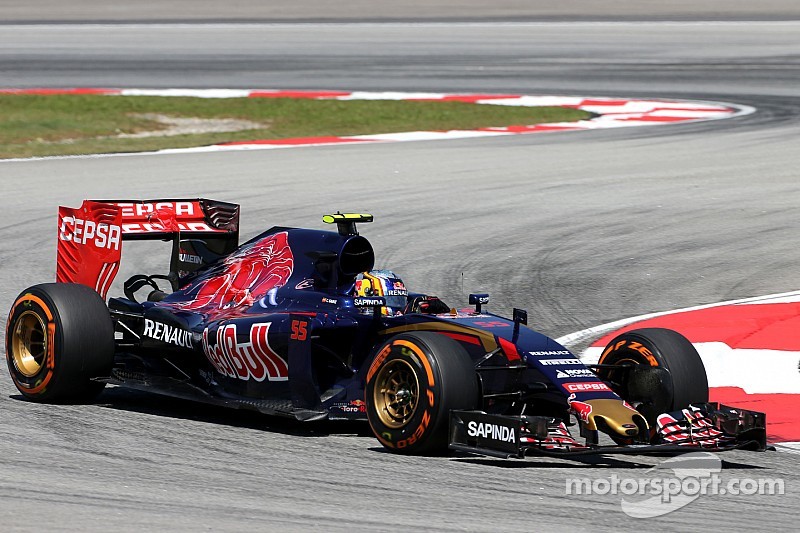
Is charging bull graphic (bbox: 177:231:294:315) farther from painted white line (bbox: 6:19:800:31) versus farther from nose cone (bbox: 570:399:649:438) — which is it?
painted white line (bbox: 6:19:800:31)

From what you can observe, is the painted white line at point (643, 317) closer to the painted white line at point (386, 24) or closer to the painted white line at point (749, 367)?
the painted white line at point (749, 367)

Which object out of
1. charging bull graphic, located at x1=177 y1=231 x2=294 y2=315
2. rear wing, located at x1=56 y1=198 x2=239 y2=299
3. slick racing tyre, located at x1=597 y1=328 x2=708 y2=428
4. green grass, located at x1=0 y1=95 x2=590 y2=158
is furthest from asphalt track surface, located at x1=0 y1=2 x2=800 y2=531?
Answer: green grass, located at x1=0 y1=95 x2=590 y2=158

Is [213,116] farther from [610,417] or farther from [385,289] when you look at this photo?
[610,417]

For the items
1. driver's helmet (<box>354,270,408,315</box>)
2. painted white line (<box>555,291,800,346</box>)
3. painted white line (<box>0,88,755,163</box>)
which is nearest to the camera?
driver's helmet (<box>354,270,408,315</box>)

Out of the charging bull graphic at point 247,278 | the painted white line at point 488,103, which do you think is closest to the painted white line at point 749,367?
the charging bull graphic at point 247,278

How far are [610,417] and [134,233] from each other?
394 centimetres

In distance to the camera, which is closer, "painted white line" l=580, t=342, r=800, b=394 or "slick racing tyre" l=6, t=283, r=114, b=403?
"slick racing tyre" l=6, t=283, r=114, b=403

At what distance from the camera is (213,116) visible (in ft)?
90.5

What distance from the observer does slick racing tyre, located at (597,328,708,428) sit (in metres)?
8.19

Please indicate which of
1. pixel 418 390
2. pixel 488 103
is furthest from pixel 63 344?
pixel 488 103

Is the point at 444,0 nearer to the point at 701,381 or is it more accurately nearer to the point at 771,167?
the point at 771,167

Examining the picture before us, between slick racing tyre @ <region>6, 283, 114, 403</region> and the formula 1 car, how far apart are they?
0.04ft

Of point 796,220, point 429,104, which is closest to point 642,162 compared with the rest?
point 796,220

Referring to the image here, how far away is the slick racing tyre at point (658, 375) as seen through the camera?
819cm
